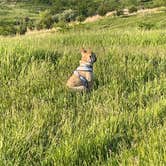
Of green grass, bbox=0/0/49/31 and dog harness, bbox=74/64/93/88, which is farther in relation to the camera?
green grass, bbox=0/0/49/31

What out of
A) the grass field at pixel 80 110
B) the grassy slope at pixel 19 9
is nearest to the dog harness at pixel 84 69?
the grass field at pixel 80 110

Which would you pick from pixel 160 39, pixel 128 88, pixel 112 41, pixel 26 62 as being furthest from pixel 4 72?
pixel 160 39

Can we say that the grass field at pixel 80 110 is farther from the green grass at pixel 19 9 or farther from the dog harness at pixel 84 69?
the green grass at pixel 19 9

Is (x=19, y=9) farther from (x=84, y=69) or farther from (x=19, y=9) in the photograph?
(x=84, y=69)

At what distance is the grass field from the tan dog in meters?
0.16

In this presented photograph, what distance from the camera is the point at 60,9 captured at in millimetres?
98625

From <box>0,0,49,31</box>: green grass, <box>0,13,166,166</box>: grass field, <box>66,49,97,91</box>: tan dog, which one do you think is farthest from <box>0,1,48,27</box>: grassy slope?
<box>66,49,97,91</box>: tan dog

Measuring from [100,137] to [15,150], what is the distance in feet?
3.16

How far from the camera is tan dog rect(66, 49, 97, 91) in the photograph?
23.6ft

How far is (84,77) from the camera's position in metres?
7.37

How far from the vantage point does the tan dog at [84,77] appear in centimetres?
720

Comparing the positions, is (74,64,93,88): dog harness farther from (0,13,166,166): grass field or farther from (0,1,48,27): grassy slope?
(0,1,48,27): grassy slope

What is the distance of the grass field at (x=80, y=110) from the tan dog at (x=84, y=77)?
0.53ft

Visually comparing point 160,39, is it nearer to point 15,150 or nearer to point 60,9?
point 15,150
